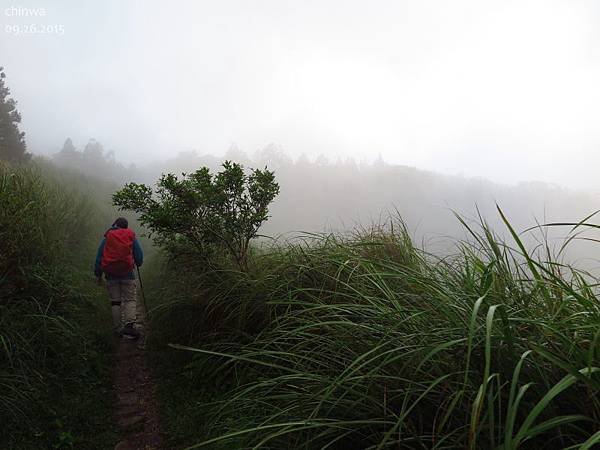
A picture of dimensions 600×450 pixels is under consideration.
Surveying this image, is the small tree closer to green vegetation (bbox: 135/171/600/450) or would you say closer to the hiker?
the hiker

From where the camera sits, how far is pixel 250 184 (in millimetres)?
5695

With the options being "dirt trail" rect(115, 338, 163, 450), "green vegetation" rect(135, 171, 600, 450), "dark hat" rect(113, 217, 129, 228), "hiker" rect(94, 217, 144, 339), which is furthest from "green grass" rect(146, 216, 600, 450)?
"dark hat" rect(113, 217, 129, 228)

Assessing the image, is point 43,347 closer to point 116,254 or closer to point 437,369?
point 116,254

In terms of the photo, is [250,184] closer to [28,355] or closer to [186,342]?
[186,342]

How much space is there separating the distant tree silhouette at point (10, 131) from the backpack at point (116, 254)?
2281cm

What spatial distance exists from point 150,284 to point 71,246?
2914mm

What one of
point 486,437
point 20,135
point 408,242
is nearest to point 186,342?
point 408,242

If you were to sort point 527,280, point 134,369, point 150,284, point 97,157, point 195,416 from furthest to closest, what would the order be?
point 97,157, point 150,284, point 134,369, point 195,416, point 527,280

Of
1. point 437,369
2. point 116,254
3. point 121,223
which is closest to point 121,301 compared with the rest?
point 116,254

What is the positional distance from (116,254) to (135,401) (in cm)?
238

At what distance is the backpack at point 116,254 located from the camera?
5480 millimetres

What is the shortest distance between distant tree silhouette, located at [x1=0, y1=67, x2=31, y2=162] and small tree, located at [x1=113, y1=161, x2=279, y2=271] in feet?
76.5

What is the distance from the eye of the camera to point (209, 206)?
5461mm

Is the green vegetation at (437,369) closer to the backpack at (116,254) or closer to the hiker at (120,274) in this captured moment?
the hiker at (120,274)
